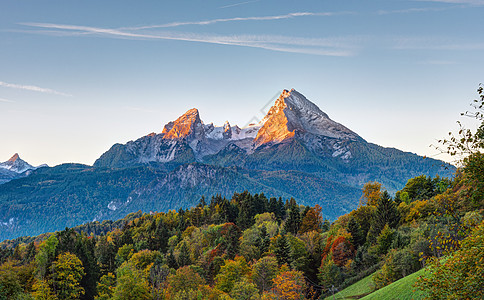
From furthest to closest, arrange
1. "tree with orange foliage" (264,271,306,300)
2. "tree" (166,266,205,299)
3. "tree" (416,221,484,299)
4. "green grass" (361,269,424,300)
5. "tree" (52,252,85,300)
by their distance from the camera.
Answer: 1. "tree" (52,252,85,300)
2. "tree" (166,266,205,299)
3. "tree with orange foliage" (264,271,306,300)
4. "green grass" (361,269,424,300)
5. "tree" (416,221,484,299)

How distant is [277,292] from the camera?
71.1 metres

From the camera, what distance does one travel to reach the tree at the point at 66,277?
270ft

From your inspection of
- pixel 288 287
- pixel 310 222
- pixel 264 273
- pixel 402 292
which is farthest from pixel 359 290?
pixel 310 222

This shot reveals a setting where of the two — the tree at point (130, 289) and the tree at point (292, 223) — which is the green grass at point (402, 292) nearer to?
the tree at point (130, 289)

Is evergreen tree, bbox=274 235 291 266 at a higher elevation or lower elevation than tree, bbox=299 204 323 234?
lower

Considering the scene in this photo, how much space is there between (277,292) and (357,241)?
123 feet

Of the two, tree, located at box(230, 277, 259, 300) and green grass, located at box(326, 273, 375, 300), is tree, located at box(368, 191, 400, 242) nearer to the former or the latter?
green grass, located at box(326, 273, 375, 300)

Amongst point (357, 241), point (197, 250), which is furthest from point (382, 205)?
point (197, 250)

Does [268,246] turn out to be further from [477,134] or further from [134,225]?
[134,225]

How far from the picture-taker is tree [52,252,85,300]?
82.2 metres

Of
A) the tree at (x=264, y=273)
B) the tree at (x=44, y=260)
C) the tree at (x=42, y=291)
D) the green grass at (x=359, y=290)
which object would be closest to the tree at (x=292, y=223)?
the tree at (x=264, y=273)

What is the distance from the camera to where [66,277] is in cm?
8350

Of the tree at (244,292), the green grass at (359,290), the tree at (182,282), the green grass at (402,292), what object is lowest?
the green grass at (359,290)

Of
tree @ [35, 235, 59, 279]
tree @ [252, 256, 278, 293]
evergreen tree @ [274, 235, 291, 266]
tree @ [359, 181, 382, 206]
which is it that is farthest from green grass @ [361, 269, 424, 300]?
tree @ [359, 181, 382, 206]
